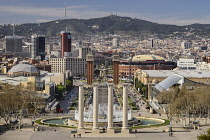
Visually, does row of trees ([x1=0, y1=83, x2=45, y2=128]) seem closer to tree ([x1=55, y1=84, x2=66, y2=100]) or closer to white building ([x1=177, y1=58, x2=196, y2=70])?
tree ([x1=55, y1=84, x2=66, y2=100])

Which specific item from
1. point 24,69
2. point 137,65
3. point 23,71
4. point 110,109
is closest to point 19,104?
point 110,109

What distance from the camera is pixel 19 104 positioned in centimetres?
6888

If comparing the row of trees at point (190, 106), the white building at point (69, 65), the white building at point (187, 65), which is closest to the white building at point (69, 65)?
the white building at point (69, 65)

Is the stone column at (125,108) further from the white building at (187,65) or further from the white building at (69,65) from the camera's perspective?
the white building at (69,65)

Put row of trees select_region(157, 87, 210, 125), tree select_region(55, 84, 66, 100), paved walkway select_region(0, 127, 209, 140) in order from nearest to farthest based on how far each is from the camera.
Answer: paved walkway select_region(0, 127, 209, 140), row of trees select_region(157, 87, 210, 125), tree select_region(55, 84, 66, 100)

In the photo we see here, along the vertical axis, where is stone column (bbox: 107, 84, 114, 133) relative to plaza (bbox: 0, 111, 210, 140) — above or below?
above

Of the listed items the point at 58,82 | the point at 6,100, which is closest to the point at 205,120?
the point at 6,100

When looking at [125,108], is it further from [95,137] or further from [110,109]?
[95,137]

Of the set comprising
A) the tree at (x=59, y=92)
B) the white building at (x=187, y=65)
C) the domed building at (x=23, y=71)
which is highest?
the domed building at (x=23, y=71)

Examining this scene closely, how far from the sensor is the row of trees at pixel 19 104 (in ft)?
216

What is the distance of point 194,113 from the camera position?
7038 cm

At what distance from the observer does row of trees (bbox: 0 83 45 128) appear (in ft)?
216

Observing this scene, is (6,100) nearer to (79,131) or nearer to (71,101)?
(79,131)

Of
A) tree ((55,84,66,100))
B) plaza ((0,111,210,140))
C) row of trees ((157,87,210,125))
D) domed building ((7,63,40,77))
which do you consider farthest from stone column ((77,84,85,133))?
domed building ((7,63,40,77))
